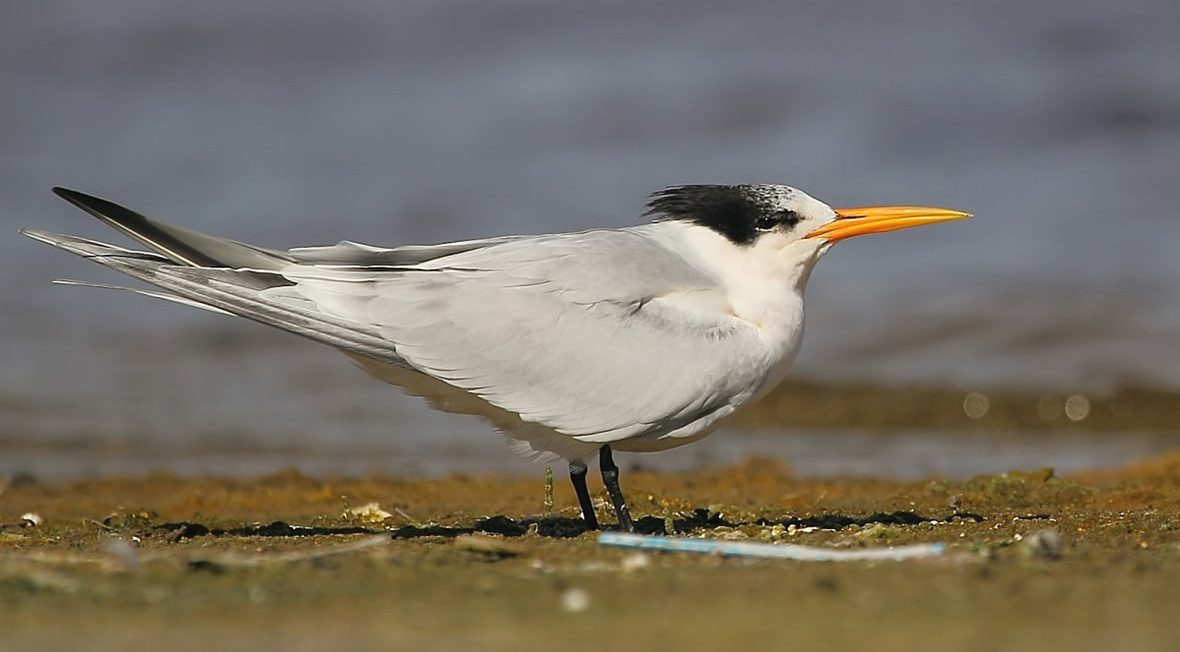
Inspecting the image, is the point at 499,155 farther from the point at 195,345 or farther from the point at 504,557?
the point at 504,557

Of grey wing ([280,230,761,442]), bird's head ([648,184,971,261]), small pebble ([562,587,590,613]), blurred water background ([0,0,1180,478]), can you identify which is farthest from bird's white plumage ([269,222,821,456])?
blurred water background ([0,0,1180,478])

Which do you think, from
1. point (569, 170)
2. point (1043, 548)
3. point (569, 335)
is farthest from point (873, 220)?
point (569, 170)

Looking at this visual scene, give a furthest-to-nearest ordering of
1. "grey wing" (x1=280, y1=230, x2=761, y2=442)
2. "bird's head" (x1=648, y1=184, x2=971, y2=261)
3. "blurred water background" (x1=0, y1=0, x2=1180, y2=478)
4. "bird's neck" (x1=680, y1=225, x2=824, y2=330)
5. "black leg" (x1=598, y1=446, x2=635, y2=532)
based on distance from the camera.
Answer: "blurred water background" (x1=0, y1=0, x2=1180, y2=478)
"bird's head" (x1=648, y1=184, x2=971, y2=261)
"bird's neck" (x1=680, y1=225, x2=824, y2=330)
"black leg" (x1=598, y1=446, x2=635, y2=532)
"grey wing" (x1=280, y1=230, x2=761, y2=442)

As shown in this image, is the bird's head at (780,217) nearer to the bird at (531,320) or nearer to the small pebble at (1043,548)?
the bird at (531,320)

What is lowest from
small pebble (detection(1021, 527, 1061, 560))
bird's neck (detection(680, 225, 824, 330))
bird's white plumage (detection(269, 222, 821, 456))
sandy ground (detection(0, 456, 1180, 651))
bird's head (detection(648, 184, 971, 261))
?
sandy ground (detection(0, 456, 1180, 651))

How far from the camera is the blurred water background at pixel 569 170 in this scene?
30.8 ft

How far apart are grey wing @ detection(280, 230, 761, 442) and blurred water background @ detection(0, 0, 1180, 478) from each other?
3292 mm

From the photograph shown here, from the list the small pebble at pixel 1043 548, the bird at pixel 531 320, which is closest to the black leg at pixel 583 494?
the bird at pixel 531 320

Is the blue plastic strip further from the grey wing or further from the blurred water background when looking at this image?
the blurred water background

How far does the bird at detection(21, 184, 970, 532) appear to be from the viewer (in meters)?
4.60

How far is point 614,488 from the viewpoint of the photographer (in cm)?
480

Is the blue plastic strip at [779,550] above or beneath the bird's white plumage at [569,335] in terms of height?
beneath

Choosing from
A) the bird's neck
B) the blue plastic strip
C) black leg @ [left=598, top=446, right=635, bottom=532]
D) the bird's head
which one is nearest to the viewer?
the blue plastic strip

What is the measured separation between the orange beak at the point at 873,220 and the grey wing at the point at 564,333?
550mm
